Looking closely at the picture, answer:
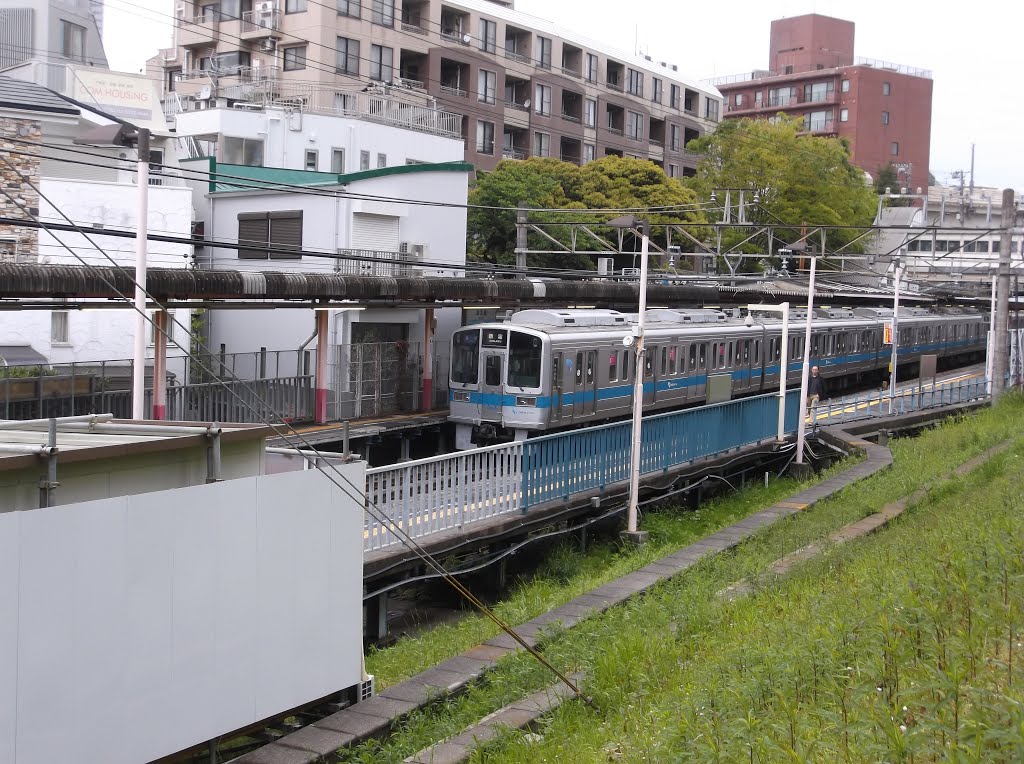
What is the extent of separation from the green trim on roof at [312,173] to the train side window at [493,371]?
21.3 feet

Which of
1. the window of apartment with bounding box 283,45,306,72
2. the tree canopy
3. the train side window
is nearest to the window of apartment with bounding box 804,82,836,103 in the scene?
the tree canopy

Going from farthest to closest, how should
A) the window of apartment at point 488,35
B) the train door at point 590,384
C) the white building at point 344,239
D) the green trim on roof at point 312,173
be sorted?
the window of apartment at point 488,35 → the green trim on roof at point 312,173 → the white building at point 344,239 → the train door at point 590,384

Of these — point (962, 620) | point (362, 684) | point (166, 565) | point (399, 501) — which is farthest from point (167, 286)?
point (962, 620)

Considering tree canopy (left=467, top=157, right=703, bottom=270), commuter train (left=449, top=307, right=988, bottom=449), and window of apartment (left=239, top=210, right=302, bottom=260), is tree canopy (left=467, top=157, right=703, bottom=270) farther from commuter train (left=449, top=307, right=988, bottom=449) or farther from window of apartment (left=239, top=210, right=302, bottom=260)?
window of apartment (left=239, top=210, right=302, bottom=260)

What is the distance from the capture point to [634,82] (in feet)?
195

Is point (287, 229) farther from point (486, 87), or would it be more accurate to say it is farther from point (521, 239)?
point (486, 87)

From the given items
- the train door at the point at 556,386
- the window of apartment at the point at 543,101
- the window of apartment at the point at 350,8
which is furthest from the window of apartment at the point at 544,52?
the train door at the point at 556,386

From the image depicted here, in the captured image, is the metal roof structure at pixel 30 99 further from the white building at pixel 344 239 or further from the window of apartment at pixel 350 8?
the window of apartment at pixel 350 8

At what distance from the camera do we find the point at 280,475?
7.82m

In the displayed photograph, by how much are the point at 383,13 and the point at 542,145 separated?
37.6 feet

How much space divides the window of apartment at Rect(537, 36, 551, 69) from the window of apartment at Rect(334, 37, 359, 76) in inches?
438

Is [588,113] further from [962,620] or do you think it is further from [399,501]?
[962,620]

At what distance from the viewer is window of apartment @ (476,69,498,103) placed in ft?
Answer: 165

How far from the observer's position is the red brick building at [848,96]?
84.6 meters
